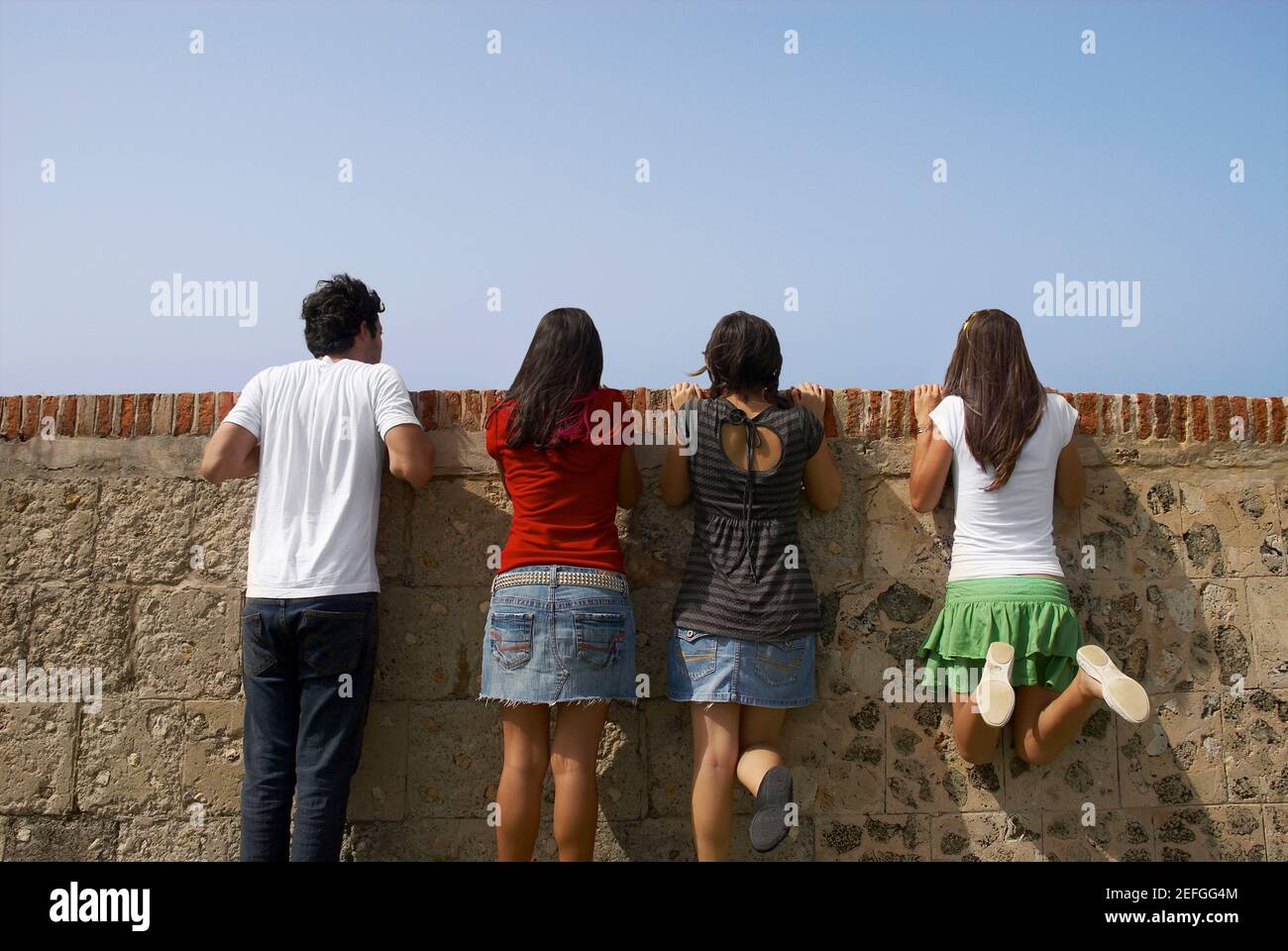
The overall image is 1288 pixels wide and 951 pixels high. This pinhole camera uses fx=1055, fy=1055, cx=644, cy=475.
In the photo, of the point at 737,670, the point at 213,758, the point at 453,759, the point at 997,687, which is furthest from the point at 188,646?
the point at 997,687

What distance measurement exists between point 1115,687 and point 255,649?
9.10 feet

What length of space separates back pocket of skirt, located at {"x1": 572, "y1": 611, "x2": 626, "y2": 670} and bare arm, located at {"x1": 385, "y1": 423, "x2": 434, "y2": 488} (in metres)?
0.76

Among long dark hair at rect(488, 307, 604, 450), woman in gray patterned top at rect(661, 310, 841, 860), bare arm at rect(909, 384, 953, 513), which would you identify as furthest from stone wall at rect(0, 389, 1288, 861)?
long dark hair at rect(488, 307, 604, 450)

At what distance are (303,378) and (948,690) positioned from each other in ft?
8.47

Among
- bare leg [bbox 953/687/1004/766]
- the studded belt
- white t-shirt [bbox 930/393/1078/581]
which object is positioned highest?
white t-shirt [bbox 930/393/1078/581]

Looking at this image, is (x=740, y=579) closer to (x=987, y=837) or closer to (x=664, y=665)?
(x=664, y=665)

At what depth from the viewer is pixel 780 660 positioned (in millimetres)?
3541

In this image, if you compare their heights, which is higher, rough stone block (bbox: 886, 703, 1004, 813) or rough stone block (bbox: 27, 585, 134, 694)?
rough stone block (bbox: 27, 585, 134, 694)

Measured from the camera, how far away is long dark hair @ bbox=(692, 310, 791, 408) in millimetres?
3607

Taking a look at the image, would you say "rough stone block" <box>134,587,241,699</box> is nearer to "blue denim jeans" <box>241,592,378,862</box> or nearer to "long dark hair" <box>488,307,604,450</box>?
"blue denim jeans" <box>241,592,378,862</box>

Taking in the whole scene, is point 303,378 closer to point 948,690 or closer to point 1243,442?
point 948,690

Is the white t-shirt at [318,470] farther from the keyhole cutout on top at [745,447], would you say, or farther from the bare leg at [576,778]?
the keyhole cutout on top at [745,447]

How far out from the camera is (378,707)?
12.9ft

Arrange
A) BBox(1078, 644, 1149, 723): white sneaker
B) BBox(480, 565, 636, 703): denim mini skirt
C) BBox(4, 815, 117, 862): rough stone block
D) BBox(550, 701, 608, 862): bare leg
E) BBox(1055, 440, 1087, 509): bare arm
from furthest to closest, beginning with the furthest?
BBox(4, 815, 117, 862): rough stone block, BBox(1055, 440, 1087, 509): bare arm, BBox(550, 701, 608, 862): bare leg, BBox(480, 565, 636, 703): denim mini skirt, BBox(1078, 644, 1149, 723): white sneaker
